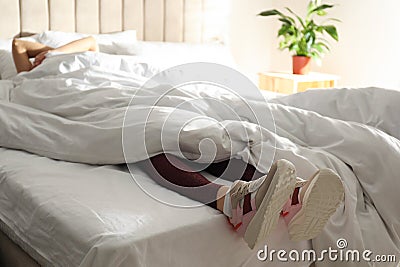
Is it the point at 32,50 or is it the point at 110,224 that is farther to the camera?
the point at 32,50

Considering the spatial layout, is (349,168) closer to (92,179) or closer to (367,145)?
(367,145)

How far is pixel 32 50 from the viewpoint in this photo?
Result: 112 inches

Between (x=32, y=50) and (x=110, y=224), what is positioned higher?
(x=32, y=50)

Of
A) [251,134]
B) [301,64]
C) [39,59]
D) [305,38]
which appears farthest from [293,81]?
[251,134]

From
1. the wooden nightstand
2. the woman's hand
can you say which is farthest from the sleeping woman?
the wooden nightstand

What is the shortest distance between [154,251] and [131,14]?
2.52m

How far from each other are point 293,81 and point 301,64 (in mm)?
155

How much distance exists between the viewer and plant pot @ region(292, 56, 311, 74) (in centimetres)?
371

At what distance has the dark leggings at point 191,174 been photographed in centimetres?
150

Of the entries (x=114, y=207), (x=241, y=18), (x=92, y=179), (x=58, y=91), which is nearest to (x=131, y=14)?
(x=241, y=18)

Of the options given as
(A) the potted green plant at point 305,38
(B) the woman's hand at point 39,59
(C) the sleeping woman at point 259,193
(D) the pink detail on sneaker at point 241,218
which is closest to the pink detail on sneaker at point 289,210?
(C) the sleeping woman at point 259,193

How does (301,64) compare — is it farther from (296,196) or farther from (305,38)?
(296,196)

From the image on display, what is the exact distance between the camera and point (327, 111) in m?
2.12

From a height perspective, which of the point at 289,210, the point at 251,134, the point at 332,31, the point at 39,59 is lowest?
the point at 289,210
